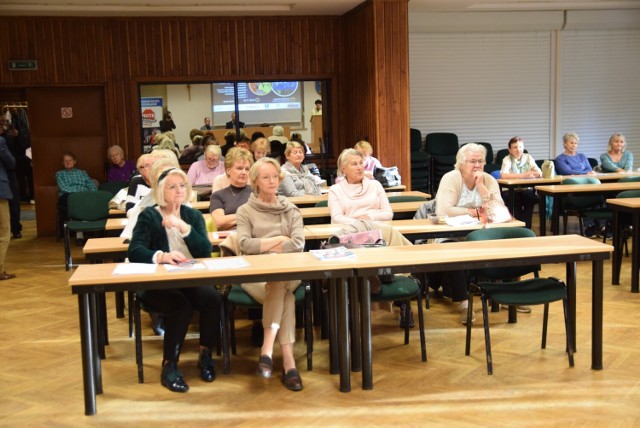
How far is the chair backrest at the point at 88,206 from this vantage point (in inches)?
367

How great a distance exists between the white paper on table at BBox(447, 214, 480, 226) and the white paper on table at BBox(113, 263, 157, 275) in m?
2.40

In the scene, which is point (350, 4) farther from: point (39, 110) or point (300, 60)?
point (39, 110)

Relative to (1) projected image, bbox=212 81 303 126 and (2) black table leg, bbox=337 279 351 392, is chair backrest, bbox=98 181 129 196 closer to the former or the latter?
(1) projected image, bbox=212 81 303 126

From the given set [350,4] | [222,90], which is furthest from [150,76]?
[350,4]

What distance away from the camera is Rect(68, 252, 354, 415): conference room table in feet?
13.7

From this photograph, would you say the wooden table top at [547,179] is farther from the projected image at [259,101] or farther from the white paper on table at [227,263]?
the white paper on table at [227,263]

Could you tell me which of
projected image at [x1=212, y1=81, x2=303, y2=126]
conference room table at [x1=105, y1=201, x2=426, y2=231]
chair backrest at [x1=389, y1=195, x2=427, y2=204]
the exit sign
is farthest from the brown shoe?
projected image at [x1=212, y1=81, x2=303, y2=126]

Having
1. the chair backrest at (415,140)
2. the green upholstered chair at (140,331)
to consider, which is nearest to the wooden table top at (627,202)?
the green upholstered chair at (140,331)

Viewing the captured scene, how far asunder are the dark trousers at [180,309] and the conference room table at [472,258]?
3.04ft

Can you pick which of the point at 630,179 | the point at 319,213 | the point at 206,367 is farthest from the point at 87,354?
the point at 630,179

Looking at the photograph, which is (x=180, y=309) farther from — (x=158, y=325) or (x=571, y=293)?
(x=571, y=293)

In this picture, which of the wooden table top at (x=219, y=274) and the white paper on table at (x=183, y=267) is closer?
the wooden table top at (x=219, y=274)

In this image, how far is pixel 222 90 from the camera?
38.9 feet

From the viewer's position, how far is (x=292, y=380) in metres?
4.63
